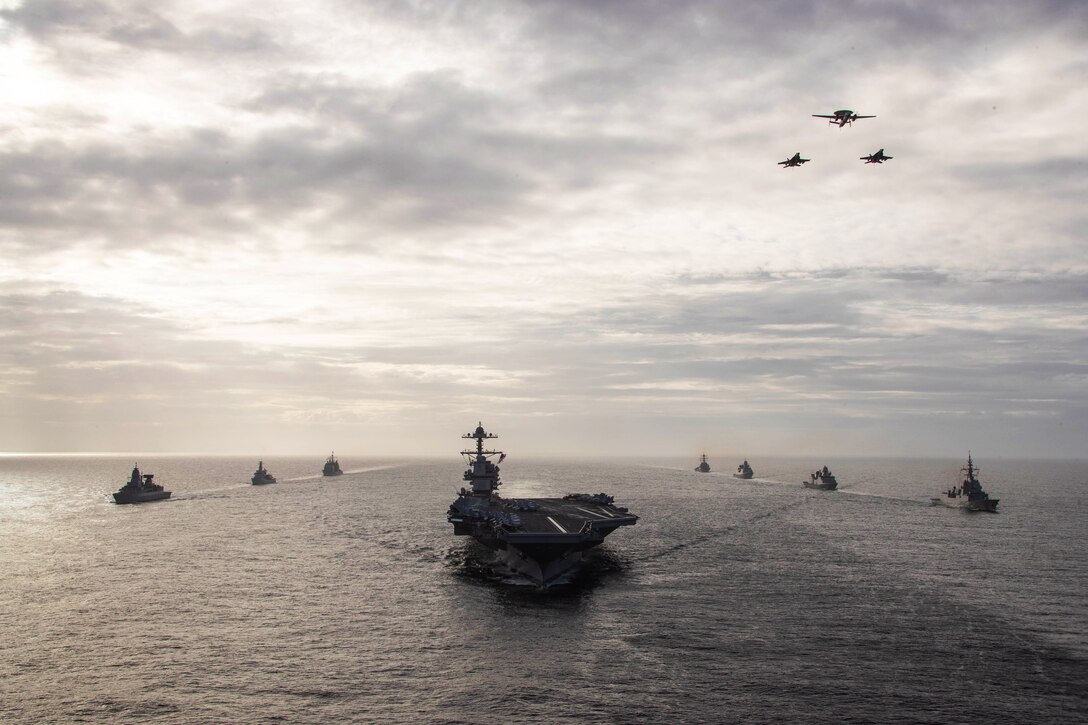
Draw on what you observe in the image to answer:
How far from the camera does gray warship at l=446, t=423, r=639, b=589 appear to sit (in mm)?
55938

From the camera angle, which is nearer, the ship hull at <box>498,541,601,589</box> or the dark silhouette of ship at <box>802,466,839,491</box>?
the ship hull at <box>498,541,601,589</box>

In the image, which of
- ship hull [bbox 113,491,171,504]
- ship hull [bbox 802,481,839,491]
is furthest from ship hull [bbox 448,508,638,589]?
ship hull [bbox 802,481,839,491]

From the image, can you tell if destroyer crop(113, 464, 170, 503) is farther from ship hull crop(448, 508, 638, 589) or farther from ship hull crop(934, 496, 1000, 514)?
ship hull crop(934, 496, 1000, 514)

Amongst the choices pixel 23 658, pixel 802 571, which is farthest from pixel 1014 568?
pixel 23 658

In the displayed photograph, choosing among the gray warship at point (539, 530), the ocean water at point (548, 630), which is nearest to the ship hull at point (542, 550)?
the gray warship at point (539, 530)

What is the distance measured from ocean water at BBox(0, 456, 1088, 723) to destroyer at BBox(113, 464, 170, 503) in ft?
153

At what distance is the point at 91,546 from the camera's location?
3081 inches

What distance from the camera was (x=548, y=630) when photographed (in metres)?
43.8

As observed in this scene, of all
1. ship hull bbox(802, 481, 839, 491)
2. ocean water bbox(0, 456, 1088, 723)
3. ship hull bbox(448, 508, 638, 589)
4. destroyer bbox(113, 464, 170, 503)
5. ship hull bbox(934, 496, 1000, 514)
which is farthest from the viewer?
ship hull bbox(802, 481, 839, 491)

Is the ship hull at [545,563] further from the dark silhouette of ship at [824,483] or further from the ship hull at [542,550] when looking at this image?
the dark silhouette of ship at [824,483]

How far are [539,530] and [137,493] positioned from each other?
102154 millimetres

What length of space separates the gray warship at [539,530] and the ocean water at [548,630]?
7.49ft

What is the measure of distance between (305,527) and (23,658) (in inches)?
2154

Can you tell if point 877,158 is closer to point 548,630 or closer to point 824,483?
point 548,630
